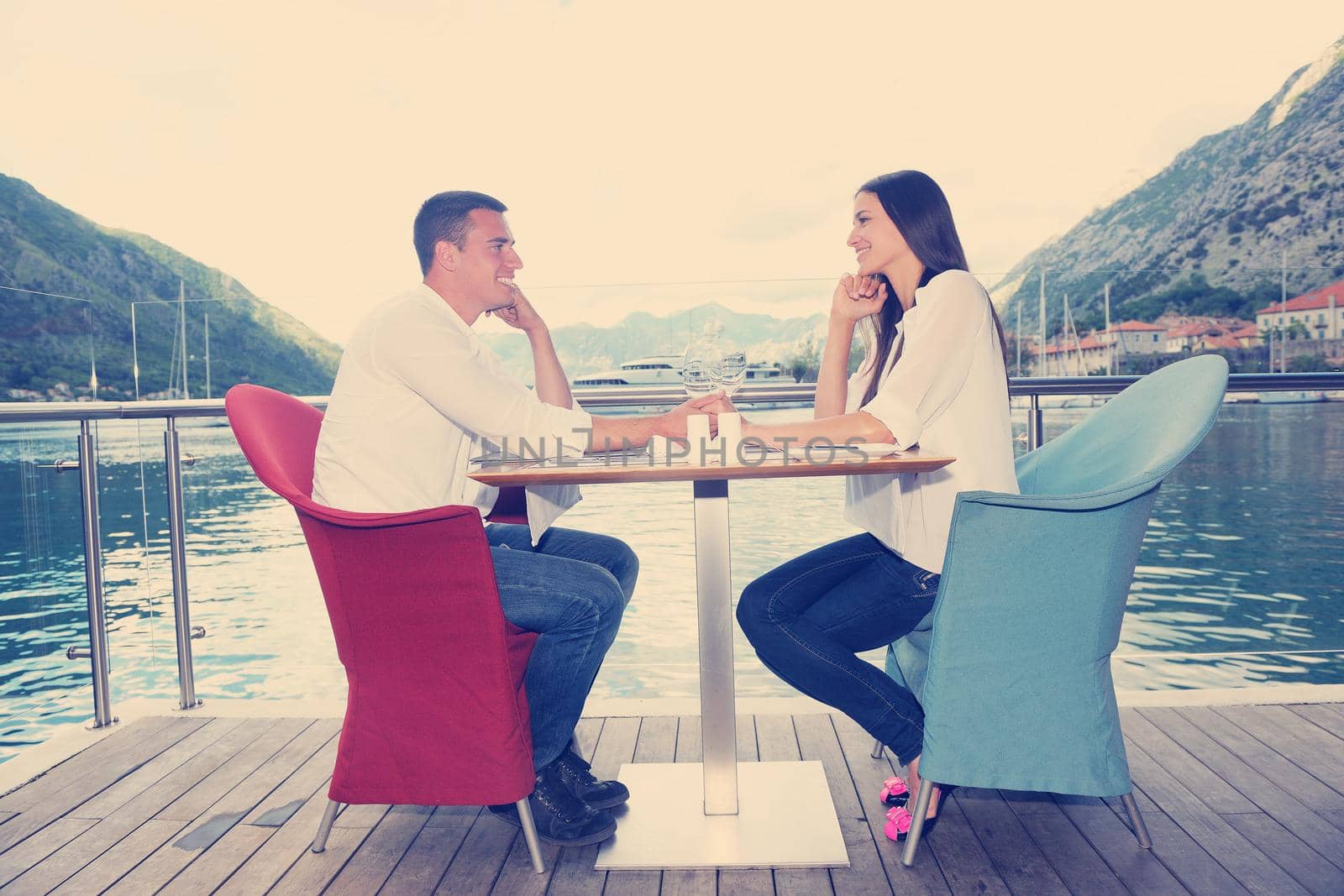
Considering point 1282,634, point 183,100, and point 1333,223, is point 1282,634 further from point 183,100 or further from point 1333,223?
point 1333,223

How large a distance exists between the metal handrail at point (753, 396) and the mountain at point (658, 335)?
0.37ft

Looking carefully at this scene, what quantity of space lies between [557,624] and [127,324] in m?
2.35

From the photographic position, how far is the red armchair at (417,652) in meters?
1.50

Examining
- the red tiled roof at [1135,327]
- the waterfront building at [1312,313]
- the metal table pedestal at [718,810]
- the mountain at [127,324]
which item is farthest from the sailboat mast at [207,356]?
the waterfront building at [1312,313]

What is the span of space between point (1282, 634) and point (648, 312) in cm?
228

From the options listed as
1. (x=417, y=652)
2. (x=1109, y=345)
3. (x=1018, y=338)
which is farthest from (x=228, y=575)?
(x=1109, y=345)

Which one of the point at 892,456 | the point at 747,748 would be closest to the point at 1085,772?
the point at 892,456

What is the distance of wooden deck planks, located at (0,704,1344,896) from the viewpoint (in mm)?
1591

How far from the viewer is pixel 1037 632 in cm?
150

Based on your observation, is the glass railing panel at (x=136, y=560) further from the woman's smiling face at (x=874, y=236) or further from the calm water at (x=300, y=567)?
the woman's smiling face at (x=874, y=236)

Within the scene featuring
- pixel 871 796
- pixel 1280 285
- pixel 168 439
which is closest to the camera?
pixel 871 796

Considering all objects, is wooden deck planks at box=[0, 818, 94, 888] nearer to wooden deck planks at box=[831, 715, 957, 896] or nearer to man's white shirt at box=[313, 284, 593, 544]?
man's white shirt at box=[313, 284, 593, 544]

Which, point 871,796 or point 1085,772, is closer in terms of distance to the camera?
point 1085,772

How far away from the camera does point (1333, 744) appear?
7.00 ft
